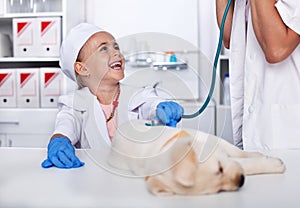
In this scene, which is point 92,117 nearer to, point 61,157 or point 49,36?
point 61,157

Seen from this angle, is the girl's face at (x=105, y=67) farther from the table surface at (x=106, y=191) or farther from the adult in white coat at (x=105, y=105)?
the table surface at (x=106, y=191)

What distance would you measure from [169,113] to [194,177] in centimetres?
21

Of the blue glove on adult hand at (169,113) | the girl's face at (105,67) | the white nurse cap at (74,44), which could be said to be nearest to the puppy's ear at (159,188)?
the blue glove on adult hand at (169,113)

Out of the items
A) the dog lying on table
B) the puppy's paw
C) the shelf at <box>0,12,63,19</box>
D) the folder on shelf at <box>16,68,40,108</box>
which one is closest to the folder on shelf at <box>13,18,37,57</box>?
the shelf at <box>0,12,63,19</box>

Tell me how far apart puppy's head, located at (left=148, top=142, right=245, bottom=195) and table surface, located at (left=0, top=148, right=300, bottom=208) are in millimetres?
13

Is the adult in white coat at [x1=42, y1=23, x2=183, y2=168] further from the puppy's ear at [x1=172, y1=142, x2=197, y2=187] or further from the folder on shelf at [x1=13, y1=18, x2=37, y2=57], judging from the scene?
the folder on shelf at [x1=13, y1=18, x2=37, y2=57]

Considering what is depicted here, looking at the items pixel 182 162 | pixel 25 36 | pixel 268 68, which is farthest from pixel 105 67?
pixel 25 36

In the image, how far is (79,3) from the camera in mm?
2922

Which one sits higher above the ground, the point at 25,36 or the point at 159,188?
the point at 25,36

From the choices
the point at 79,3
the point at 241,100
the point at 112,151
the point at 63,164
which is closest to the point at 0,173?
the point at 63,164

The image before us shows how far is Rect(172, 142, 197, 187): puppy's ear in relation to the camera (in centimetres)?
64

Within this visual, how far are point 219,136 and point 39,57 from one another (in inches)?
86.0

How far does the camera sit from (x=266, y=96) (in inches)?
50.2

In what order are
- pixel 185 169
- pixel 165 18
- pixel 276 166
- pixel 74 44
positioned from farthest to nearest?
pixel 165 18
pixel 74 44
pixel 276 166
pixel 185 169
